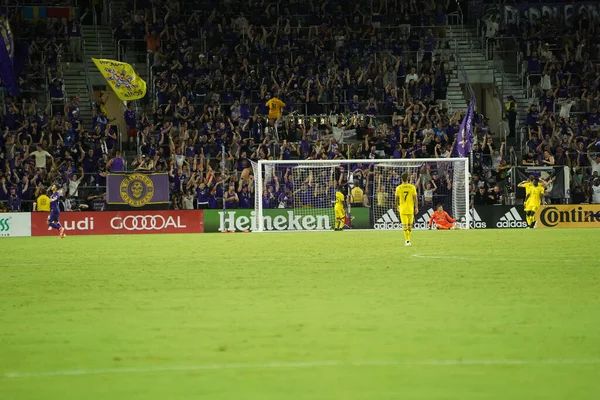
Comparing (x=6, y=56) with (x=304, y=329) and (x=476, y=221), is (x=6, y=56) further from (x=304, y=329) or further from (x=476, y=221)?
(x=304, y=329)

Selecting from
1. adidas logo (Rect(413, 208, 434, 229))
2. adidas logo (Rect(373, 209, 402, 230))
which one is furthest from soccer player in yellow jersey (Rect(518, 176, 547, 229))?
adidas logo (Rect(373, 209, 402, 230))

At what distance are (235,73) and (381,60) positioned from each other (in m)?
6.65

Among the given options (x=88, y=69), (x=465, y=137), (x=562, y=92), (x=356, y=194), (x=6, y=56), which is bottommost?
(x=356, y=194)

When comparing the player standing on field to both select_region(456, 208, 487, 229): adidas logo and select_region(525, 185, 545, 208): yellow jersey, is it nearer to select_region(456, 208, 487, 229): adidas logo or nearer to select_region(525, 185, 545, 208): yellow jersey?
A: select_region(456, 208, 487, 229): adidas logo

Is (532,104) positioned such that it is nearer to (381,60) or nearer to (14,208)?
(381,60)

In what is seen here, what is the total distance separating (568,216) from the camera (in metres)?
38.8

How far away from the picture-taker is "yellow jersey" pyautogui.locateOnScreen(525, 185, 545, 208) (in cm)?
3659

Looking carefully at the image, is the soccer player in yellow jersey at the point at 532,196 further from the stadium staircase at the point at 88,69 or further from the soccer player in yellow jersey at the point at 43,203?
the stadium staircase at the point at 88,69

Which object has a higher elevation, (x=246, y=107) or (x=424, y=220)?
(x=246, y=107)

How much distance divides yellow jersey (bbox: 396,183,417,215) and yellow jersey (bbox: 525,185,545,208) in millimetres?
11145

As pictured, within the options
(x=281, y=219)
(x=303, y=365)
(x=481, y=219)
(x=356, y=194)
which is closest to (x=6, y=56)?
(x=281, y=219)

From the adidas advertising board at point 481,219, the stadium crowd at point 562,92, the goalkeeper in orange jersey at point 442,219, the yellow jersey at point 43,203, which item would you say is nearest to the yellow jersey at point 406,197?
the goalkeeper in orange jersey at point 442,219

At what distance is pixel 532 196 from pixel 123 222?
15237mm

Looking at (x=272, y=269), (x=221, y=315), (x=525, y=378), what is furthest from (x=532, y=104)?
(x=525, y=378)
